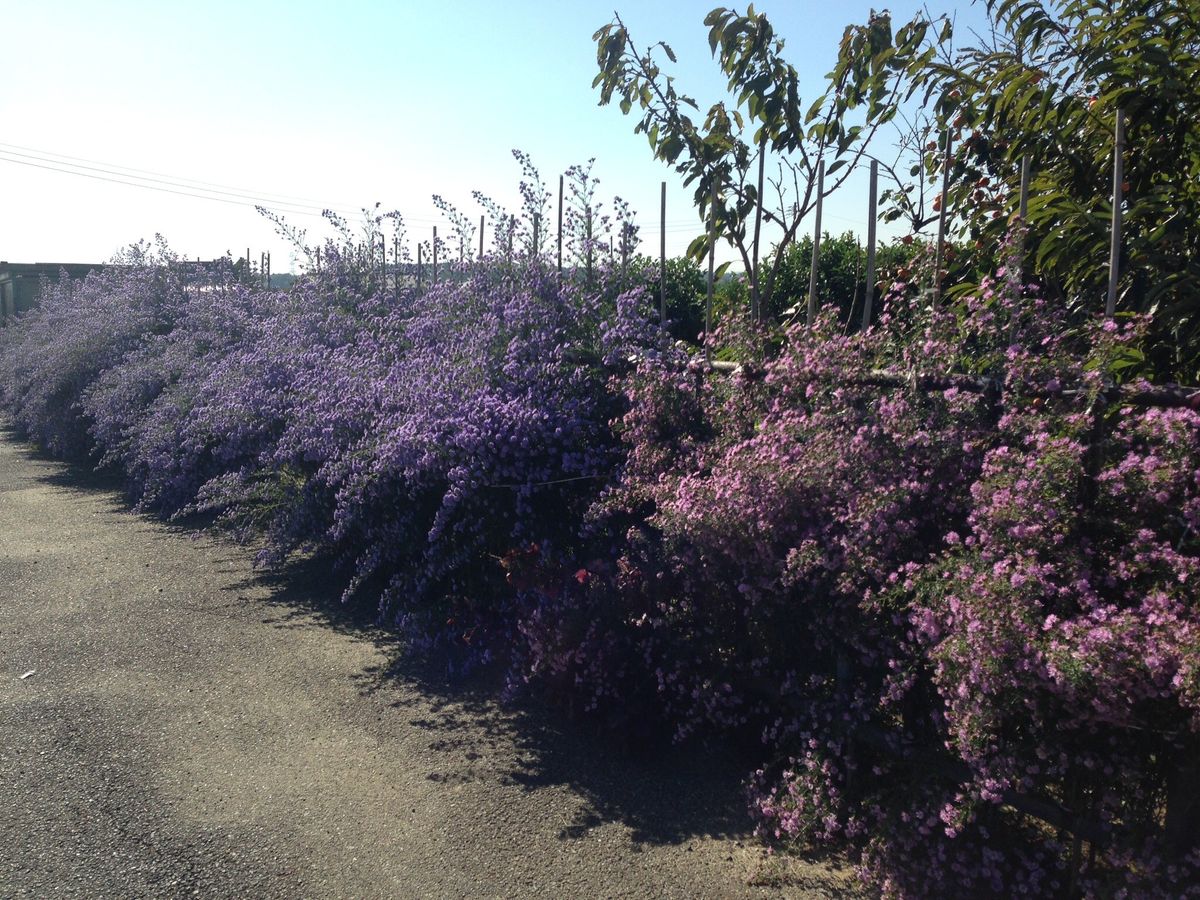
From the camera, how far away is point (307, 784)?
13.8 feet

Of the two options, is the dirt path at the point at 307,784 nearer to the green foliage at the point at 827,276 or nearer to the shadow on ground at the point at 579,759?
the shadow on ground at the point at 579,759

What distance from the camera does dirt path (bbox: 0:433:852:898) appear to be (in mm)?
3520

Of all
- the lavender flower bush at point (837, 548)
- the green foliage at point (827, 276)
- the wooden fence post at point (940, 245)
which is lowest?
the lavender flower bush at point (837, 548)

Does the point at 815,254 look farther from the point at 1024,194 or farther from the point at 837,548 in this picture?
the point at 837,548

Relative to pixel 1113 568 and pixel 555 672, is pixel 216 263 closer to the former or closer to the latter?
pixel 555 672

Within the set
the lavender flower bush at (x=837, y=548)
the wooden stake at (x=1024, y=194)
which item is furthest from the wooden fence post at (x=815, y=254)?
the wooden stake at (x=1024, y=194)

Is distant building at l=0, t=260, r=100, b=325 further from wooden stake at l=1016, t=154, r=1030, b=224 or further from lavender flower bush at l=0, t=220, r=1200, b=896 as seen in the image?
wooden stake at l=1016, t=154, r=1030, b=224

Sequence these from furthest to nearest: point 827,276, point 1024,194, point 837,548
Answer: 1. point 827,276
2. point 1024,194
3. point 837,548

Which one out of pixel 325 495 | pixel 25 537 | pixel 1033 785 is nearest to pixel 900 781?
pixel 1033 785

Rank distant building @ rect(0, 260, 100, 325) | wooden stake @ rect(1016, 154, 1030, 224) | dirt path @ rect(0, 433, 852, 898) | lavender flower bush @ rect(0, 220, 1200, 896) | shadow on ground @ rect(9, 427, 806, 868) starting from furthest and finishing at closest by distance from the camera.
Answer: distant building @ rect(0, 260, 100, 325), shadow on ground @ rect(9, 427, 806, 868), wooden stake @ rect(1016, 154, 1030, 224), dirt path @ rect(0, 433, 852, 898), lavender flower bush @ rect(0, 220, 1200, 896)

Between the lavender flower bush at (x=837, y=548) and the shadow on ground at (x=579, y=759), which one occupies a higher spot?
the lavender flower bush at (x=837, y=548)

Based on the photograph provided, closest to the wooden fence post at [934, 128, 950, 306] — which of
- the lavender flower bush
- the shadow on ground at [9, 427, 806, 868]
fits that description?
the lavender flower bush

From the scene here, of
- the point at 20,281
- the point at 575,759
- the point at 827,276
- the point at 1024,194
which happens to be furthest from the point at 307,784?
the point at 20,281

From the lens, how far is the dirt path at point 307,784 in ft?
11.5
